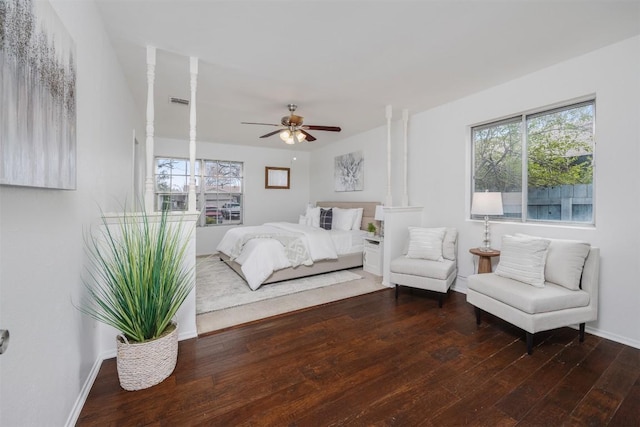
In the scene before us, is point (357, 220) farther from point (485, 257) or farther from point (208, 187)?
point (208, 187)

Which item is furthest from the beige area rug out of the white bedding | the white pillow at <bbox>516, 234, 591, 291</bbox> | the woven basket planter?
the white pillow at <bbox>516, 234, 591, 291</bbox>

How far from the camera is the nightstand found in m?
4.22

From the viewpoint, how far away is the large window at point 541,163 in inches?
104

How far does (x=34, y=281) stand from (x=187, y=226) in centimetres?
123

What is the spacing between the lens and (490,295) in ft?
8.13

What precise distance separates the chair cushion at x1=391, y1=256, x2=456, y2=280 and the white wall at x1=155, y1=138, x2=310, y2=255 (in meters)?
4.16

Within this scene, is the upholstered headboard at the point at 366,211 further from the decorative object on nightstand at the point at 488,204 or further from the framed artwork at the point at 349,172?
the decorative object on nightstand at the point at 488,204

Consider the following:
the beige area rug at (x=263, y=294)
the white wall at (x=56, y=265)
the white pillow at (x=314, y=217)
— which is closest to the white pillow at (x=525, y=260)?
the beige area rug at (x=263, y=294)

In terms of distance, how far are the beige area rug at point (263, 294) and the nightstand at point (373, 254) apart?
0.13m

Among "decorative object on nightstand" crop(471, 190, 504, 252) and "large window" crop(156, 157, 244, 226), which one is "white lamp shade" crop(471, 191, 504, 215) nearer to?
"decorative object on nightstand" crop(471, 190, 504, 252)

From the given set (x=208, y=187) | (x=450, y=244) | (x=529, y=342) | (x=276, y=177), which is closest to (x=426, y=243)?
(x=450, y=244)

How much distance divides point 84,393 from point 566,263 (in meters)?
3.68

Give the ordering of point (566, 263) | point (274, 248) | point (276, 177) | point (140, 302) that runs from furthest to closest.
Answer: point (276, 177) → point (274, 248) → point (566, 263) → point (140, 302)

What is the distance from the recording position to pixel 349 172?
5.80 metres
